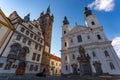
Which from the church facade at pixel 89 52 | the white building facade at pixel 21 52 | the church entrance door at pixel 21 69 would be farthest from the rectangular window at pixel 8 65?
the church facade at pixel 89 52

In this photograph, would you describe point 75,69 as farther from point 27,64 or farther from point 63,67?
point 27,64

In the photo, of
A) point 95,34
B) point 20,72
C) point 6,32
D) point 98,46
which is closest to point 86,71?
point 98,46

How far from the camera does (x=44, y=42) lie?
29.1 m

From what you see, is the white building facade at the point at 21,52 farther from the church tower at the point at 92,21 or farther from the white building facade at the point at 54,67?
the church tower at the point at 92,21

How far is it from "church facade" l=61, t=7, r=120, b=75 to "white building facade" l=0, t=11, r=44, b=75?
10.3 metres

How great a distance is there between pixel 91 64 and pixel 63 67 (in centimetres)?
949

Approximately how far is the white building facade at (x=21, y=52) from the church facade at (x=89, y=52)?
1034 cm

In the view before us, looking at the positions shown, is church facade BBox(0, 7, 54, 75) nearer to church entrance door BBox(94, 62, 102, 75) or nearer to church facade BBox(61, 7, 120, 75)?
church facade BBox(61, 7, 120, 75)

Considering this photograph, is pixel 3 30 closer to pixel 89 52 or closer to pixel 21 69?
pixel 21 69

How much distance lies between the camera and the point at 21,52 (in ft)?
61.4

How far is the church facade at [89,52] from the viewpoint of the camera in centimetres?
1920

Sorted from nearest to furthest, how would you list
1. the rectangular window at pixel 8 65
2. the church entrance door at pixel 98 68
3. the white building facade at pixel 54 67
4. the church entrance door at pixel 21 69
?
the rectangular window at pixel 8 65, the church entrance door at pixel 21 69, the church entrance door at pixel 98 68, the white building facade at pixel 54 67

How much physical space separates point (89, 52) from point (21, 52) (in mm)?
19807

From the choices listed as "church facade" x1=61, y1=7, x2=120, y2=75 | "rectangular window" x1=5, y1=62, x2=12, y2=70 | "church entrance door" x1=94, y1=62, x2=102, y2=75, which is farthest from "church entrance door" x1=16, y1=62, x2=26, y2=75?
"church entrance door" x1=94, y1=62, x2=102, y2=75
